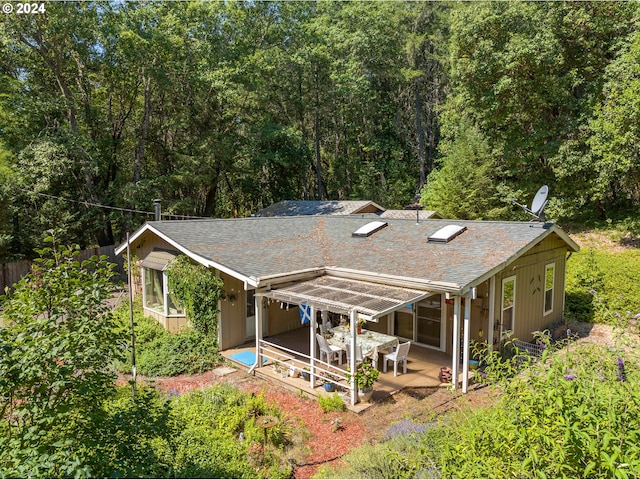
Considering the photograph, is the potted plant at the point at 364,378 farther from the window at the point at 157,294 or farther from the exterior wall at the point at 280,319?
the window at the point at 157,294

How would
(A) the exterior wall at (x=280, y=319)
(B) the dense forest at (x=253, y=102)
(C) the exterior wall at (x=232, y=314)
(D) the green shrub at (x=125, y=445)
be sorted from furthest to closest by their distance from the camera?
(B) the dense forest at (x=253, y=102) < (A) the exterior wall at (x=280, y=319) < (C) the exterior wall at (x=232, y=314) < (D) the green shrub at (x=125, y=445)

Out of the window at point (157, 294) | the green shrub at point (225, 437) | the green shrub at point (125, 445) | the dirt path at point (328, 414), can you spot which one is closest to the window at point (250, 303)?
the window at point (157, 294)

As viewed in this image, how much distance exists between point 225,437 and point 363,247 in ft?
25.3

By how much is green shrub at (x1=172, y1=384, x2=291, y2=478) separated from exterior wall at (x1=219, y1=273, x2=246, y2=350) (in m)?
2.88

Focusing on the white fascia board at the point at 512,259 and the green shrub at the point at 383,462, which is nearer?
the green shrub at the point at 383,462

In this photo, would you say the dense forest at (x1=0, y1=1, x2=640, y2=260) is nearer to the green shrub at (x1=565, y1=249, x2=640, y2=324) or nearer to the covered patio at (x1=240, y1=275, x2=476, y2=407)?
the green shrub at (x1=565, y1=249, x2=640, y2=324)

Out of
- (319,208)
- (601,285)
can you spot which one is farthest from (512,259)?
(319,208)

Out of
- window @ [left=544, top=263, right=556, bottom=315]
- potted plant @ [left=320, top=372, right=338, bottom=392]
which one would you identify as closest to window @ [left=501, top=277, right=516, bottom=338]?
window @ [left=544, top=263, right=556, bottom=315]

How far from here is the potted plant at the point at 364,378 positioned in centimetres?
868

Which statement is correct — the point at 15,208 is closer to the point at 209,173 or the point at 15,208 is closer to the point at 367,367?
the point at 209,173

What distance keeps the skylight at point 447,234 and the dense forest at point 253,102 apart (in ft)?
34.8

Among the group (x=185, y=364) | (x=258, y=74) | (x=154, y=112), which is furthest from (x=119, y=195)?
(x=185, y=364)

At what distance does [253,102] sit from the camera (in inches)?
1129

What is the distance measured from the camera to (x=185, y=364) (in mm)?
11047
